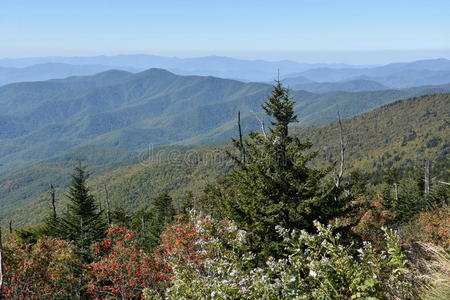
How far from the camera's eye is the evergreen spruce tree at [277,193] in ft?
50.4

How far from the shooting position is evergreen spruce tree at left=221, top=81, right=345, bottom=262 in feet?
50.4

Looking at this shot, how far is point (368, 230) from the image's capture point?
86.9 feet

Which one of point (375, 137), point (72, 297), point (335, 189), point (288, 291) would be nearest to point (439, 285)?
point (288, 291)

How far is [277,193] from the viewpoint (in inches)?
641

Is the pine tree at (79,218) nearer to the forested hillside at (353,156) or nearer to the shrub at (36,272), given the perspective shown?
the shrub at (36,272)

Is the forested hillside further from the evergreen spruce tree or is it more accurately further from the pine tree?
the evergreen spruce tree

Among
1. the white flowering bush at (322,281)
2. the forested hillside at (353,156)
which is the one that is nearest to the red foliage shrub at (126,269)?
the white flowering bush at (322,281)

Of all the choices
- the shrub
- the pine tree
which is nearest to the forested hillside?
the pine tree

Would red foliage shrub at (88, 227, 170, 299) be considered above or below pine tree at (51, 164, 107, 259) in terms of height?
above

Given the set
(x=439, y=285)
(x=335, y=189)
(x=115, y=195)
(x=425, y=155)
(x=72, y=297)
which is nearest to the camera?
(x=439, y=285)

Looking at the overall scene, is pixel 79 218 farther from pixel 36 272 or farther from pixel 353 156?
pixel 353 156

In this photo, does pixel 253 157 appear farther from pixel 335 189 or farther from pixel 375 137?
pixel 375 137

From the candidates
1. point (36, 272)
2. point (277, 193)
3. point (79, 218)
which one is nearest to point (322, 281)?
point (277, 193)

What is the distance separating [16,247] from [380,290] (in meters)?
17.2
